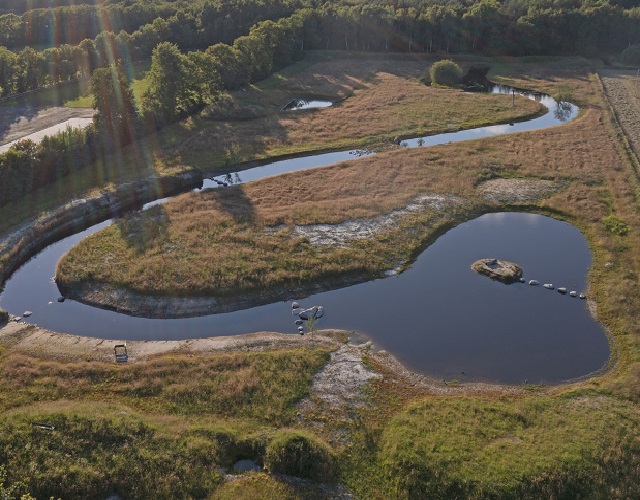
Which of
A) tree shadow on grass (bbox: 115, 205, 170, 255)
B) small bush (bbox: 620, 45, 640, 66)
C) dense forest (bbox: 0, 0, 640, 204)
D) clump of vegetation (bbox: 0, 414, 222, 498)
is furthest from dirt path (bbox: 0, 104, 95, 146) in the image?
small bush (bbox: 620, 45, 640, 66)

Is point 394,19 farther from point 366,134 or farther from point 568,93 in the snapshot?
point 366,134

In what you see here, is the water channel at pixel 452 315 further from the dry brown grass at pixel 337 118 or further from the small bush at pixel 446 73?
the small bush at pixel 446 73

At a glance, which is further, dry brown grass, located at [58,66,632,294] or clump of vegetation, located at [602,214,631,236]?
clump of vegetation, located at [602,214,631,236]

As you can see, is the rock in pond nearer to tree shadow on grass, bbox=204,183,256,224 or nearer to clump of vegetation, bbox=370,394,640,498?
clump of vegetation, bbox=370,394,640,498

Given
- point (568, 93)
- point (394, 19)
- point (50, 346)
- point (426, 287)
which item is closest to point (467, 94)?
point (568, 93)

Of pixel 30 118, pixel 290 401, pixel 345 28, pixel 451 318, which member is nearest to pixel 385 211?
pixel 451 318
